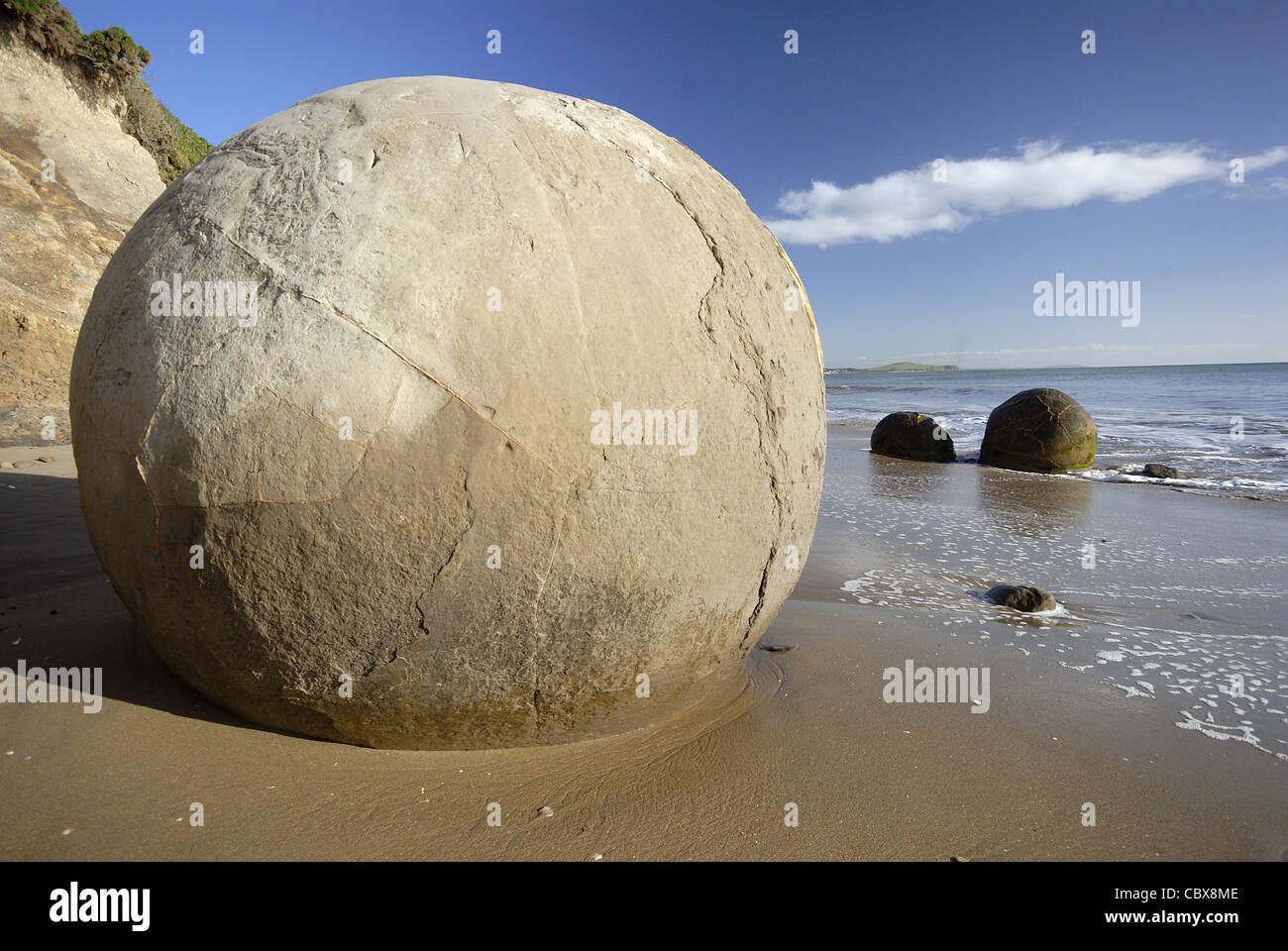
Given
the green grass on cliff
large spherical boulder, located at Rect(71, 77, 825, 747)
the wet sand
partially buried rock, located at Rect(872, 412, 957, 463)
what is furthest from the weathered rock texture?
partially buried rock, located at Rect(872, 412, 957, 463)

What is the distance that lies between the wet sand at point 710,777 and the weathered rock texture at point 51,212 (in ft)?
25.8

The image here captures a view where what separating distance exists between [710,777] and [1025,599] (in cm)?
293

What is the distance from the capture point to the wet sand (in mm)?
2125

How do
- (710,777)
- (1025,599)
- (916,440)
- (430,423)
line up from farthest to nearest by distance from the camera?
1. (916,440)
2. (1025,599)
3. (710,777)
4. (430,423)

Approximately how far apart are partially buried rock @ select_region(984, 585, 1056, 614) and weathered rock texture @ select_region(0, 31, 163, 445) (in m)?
10.3

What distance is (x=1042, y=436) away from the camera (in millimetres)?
11789

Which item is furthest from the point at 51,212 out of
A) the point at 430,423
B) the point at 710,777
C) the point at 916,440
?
the point at 916,440

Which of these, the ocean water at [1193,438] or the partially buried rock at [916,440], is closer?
the ocean water at [1193,438]

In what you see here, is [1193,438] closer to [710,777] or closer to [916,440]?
[916,440]

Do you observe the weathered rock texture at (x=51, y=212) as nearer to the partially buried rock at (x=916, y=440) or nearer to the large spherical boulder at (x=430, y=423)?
the large spherical boulder at (x=430, y=423)

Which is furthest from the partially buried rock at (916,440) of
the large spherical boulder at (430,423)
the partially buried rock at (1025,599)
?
the large spherical boulder at (430,423)

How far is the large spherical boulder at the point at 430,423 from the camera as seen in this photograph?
2152 mm

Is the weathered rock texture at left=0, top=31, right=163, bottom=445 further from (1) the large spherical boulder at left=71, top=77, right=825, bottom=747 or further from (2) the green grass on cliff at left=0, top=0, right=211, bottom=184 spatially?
(1) the large spherical boulder at left=71, top=77, right=825, bottom=747
